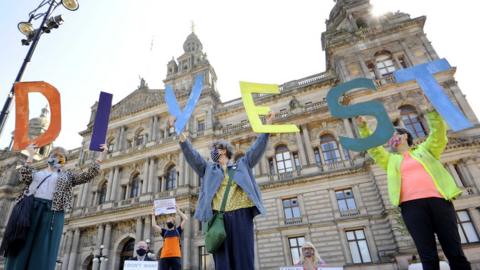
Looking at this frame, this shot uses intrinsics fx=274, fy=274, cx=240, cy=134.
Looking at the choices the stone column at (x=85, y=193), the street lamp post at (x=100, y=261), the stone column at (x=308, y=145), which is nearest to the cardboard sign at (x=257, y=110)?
the stone column at (x=308, y=145)

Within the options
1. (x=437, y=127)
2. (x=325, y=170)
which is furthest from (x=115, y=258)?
(x=437, y=127)

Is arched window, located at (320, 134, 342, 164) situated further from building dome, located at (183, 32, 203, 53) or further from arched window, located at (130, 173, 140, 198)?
building dome, located at (183, 32, 203, 53)

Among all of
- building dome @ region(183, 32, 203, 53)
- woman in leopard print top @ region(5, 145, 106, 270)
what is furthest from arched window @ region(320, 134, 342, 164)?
building dome @ region(183, 32, 203, 53)

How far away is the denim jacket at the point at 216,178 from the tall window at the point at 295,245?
14.3 m

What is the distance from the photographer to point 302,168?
18328 millimetres

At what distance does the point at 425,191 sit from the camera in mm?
3164

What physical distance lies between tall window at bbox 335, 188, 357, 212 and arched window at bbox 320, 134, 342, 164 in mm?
2297

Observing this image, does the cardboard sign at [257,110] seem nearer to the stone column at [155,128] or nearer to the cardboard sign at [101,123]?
the cardboard sign at [101,123]

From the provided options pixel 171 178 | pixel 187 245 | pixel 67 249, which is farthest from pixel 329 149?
pixel 67 249

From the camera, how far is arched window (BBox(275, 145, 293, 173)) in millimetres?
19219

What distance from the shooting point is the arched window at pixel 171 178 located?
21.6 meters

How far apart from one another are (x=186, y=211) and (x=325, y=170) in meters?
9.76

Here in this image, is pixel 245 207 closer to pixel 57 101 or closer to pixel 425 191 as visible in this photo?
pixel 425 191

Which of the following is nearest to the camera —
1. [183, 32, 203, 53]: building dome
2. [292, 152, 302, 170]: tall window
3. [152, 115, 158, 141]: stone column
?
[292, 152, 302, 170]: tall window
